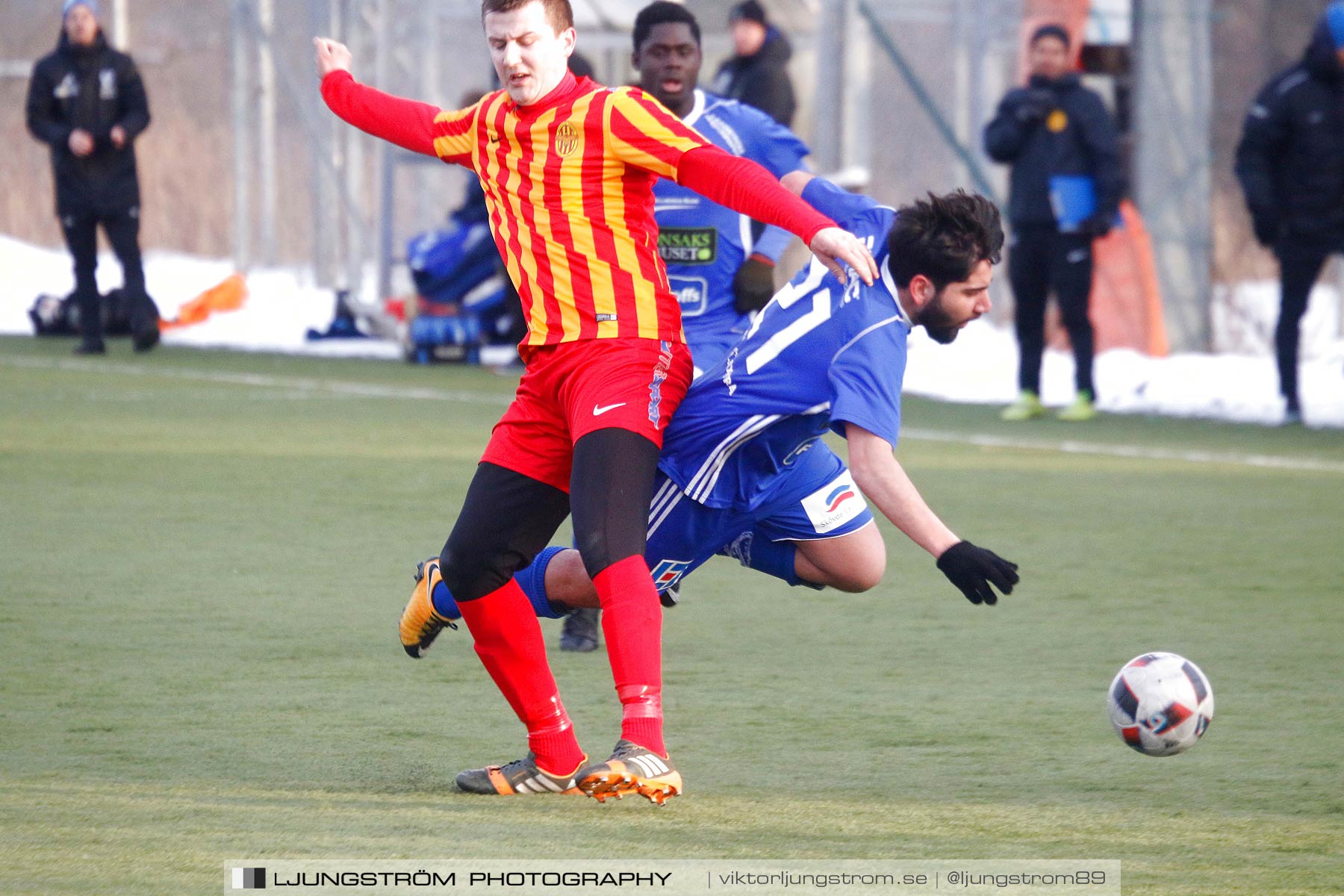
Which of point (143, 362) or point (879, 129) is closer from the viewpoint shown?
point (143, 362)

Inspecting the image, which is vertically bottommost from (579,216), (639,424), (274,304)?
(274,304)

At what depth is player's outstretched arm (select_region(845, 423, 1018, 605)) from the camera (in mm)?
3920

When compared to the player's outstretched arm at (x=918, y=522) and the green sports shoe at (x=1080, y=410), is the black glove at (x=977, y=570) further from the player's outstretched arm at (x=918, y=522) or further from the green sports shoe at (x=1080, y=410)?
the green sports shoe at (x=1080, y=410)

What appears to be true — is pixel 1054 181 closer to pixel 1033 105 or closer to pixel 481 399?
pixel 1033 105

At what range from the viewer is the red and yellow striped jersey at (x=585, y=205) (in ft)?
14.3

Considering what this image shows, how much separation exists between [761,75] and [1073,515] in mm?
4248

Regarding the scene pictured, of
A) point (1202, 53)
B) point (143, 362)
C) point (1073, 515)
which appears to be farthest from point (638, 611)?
point (1202, 53)

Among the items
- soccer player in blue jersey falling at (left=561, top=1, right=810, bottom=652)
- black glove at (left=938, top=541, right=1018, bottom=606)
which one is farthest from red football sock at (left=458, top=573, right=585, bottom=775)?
soccer player in blue jersey falling at (left=561, top=1, right=810, bottom=652)

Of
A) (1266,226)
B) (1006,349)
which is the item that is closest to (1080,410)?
(1266,226)

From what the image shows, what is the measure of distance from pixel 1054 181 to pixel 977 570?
7.88 m

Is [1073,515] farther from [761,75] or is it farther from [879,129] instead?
[879,129]

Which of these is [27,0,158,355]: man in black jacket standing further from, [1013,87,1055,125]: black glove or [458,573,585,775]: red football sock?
[458,573,585,775]: red football sock

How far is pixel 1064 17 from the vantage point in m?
16.3

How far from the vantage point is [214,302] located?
18719mm
